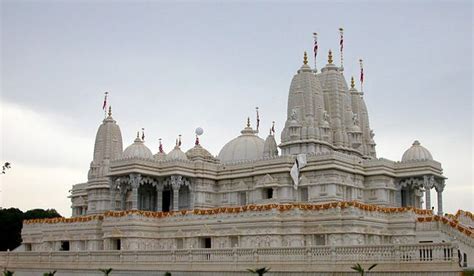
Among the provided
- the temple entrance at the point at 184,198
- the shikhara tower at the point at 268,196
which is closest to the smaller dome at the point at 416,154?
the shikhara tower at the point at 268,196

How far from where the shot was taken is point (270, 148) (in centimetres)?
6556

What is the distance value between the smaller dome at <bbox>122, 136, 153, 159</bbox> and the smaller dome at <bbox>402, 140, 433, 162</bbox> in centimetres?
2254

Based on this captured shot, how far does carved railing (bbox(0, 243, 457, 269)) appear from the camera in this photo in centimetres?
3275

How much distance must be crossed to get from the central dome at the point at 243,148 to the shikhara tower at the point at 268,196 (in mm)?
117

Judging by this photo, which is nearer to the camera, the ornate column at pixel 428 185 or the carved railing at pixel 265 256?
the carved railing at pixel 265 256

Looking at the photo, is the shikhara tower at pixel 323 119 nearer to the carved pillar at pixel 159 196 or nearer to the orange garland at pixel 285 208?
the orange garland at pixel 285 208

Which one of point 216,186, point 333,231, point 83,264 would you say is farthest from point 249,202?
point 83,264

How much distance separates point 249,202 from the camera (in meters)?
62.3

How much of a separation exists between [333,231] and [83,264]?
17.2 meters

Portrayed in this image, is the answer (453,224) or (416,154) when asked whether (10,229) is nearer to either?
(416,154)

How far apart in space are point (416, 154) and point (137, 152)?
24.3 metres

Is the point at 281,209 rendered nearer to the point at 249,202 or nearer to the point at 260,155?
the point at 249,202

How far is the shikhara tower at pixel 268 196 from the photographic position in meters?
49.8

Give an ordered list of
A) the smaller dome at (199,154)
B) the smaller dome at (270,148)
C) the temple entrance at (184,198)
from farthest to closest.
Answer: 1. the smaller dome at (199,154)
2. the smaller dome at (270,148)
3. the temple entrance at (184,198)
